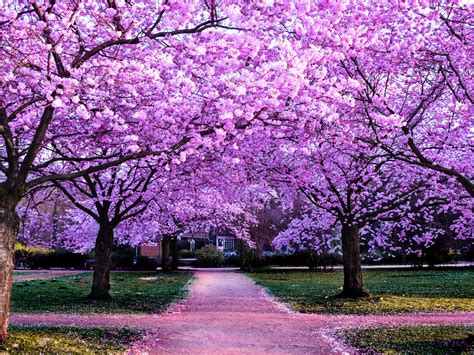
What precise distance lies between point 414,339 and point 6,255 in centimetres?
692

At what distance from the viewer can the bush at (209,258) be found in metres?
41.9

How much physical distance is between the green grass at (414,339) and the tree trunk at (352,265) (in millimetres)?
5775

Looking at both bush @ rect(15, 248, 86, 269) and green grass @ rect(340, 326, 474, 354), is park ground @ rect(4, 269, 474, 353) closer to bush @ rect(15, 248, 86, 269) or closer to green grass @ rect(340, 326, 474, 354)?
green grass @ rect(340, 326, 474, 354)

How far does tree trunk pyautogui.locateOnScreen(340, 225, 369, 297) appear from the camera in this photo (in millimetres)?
16094

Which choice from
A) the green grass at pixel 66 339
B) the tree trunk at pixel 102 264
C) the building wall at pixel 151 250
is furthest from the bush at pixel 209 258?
the green grass at pixel 66 339

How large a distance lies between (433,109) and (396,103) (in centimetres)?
110

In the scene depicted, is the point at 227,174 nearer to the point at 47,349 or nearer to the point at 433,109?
the point at 433,109

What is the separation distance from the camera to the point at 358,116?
12836 millimetres

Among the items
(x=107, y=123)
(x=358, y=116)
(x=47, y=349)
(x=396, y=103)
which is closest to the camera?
(x=47, y=349)

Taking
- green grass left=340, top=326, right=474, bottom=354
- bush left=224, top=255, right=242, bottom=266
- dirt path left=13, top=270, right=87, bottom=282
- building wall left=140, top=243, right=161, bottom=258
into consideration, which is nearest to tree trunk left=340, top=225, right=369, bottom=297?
green grass left=340, top=326, right=474, bottom=354

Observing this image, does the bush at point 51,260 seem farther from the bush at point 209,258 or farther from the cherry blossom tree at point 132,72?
the cherry blossom tree at point 132,72

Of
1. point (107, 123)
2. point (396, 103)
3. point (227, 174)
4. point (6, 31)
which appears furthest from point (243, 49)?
point (396, 103)

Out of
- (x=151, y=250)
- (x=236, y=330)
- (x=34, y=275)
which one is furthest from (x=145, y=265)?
(x=236, y=330)

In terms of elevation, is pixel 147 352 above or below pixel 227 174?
below
